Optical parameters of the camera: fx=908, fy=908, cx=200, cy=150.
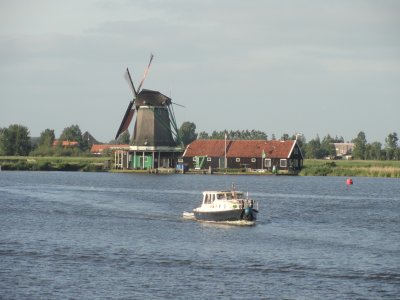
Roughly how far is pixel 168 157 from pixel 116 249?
8652 cm

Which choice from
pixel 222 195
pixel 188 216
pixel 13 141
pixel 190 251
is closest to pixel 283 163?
pixel 188 216

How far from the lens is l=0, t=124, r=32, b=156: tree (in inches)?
7200

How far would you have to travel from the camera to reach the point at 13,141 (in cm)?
18388

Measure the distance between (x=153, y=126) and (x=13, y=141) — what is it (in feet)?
209

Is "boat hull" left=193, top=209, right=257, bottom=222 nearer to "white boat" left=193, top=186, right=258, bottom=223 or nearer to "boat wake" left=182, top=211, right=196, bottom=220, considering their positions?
"white boat" left=193, top=186, right=258, bottom=223

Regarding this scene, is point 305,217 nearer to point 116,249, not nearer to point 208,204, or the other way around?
point 208,204

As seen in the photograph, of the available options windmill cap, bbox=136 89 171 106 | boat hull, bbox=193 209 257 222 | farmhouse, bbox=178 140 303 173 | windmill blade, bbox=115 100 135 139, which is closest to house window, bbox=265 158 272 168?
farmhouse, bbox=178 140 303 173

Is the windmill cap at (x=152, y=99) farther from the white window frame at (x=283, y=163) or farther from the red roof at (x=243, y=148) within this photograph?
the white window frame at (x=283, y=163)

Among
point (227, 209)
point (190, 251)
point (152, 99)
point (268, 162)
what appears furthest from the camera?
point (152, 99)

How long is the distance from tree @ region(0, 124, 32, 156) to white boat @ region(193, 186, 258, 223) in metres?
130

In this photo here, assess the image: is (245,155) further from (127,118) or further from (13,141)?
(13,141)

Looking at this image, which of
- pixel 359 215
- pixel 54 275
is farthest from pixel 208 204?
pixel 54 275

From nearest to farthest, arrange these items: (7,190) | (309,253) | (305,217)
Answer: (309,253) < (305,217) < (7,190)

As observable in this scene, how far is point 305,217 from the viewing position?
62.0 meters
